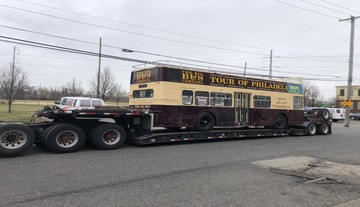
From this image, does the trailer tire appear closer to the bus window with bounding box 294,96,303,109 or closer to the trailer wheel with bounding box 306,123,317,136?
the trailer wheel with bounding box 306,123,317,136

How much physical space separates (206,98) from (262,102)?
384cm

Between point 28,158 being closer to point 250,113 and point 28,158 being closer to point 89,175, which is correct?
point 89,175

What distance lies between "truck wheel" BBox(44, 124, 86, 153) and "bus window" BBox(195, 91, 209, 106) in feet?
16.9

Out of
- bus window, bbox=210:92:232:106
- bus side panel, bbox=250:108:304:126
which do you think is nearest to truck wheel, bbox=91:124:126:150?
bus window, bbox=210:92:232:106

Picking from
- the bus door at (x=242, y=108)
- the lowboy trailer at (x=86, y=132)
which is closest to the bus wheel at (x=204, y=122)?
the lowboy trailer at (x=86, y=132)

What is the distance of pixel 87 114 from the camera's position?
1054 centimetres

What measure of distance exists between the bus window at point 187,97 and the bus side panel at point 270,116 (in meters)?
3.93

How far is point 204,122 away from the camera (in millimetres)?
13789

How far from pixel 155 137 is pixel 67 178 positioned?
17.5 feet

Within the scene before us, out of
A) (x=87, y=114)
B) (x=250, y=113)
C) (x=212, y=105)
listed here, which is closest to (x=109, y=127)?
(x=87, y=114)

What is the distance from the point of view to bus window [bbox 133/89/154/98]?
12.9 meters

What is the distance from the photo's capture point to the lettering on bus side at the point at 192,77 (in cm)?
1301

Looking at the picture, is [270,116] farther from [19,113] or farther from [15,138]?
[19,113]

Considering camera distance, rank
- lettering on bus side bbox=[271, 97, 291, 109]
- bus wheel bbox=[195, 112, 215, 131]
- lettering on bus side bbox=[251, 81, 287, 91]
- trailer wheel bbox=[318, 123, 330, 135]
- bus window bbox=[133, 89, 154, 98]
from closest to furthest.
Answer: bus window bbox=[133, 89, 154, 98] → bus wheel bbox=[195, 112, 215, 131] → lettering on bus side bbox=[251, 81, 287, 91] → lettering on bus side bbox=[271, 97, 291, 109] → trailer wheel bbox=[318, 123, 330, 135]
